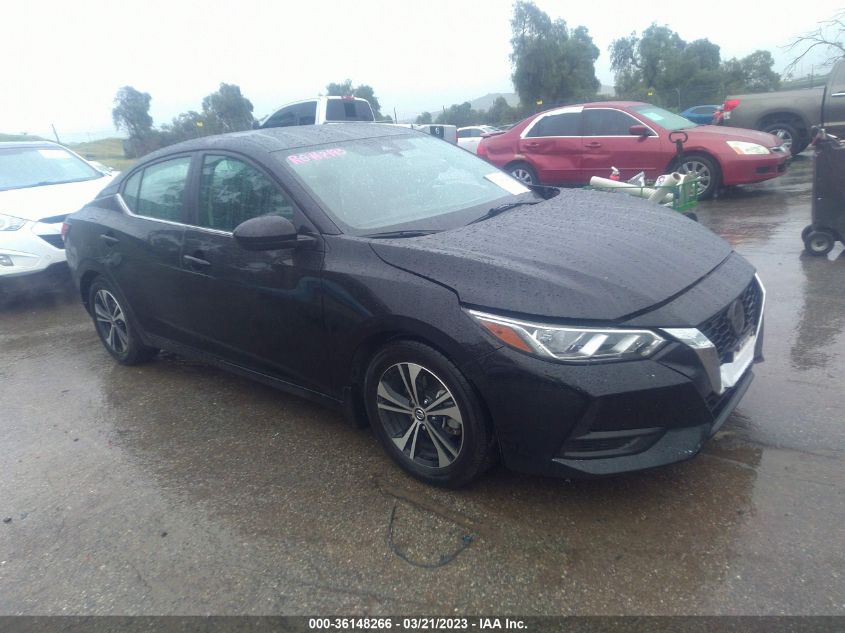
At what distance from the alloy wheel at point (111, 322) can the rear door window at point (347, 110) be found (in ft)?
31.0

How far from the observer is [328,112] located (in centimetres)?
1363

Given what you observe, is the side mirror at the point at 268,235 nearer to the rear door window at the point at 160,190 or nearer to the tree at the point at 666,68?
the rear door window at the point at 160,190

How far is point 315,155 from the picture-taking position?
11.9ft

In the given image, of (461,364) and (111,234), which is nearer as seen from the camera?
(461,364)

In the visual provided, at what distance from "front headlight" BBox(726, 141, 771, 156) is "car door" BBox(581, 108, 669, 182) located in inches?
36.1

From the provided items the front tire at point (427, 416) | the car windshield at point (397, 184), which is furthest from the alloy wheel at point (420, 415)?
the car windshield at point (397, 184)

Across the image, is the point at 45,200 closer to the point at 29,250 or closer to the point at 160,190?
the point at 29,250

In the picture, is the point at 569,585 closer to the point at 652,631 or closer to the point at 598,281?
the point at 652,631

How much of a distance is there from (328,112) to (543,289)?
39.5 ft

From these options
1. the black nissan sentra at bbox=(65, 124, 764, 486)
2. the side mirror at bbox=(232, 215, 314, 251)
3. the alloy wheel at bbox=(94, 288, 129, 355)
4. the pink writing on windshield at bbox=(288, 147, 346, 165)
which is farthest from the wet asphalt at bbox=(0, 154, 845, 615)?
the pink writing on windshield at bbox=(288, 147, 346, 165)

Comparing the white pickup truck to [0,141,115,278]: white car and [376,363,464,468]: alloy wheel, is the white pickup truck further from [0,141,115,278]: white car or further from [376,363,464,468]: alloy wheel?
[376,363,464,468]: alloy wheel

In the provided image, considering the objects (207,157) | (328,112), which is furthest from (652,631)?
(328,112)

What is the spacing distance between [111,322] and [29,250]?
2358 millimetres

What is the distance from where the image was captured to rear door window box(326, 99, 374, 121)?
13734mm
